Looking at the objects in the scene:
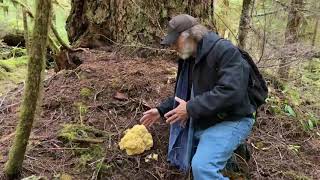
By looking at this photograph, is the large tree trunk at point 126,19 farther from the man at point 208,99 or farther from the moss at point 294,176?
the moss at point 294,176

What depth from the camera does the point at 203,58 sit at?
3393mm

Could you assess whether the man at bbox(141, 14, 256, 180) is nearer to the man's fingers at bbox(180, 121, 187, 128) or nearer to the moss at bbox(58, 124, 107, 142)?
the man's fingers at bbox(180, 121, 187, 128)

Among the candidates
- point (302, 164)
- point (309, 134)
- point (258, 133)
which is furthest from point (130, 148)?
point (309, 134)

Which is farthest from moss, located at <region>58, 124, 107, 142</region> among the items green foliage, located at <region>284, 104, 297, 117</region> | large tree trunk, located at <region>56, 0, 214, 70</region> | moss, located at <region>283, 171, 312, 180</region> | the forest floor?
green foliage, located at <region>284, 104, 297, 117</region>

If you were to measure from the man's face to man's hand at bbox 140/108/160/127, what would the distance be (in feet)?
2.09

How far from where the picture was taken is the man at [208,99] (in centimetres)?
322

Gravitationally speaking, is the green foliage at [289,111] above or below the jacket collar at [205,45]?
below

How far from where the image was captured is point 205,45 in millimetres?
3365

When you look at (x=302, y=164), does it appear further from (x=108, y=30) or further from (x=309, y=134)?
(x=108, y=30)

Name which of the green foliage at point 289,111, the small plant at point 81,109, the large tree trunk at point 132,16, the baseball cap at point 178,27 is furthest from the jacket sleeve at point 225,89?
the large tree trunk at point 132,16

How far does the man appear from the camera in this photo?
3.22 meters

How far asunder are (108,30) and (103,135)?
174 centimetres

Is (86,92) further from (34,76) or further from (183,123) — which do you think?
(34,76)

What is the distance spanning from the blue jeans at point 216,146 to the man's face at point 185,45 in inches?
25.6
